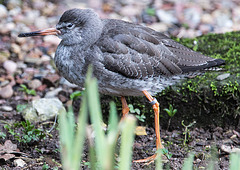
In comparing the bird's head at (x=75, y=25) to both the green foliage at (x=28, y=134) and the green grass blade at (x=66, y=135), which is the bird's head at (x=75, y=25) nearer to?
the green foliage at (x=28, y=134)

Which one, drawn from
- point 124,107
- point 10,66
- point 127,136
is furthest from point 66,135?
point 10,66

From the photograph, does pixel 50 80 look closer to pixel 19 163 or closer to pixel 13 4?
pixel 19 163

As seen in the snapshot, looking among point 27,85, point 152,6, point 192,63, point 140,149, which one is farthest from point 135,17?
point 140,149

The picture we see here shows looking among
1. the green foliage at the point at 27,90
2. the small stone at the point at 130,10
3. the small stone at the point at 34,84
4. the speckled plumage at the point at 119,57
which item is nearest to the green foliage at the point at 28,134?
the speckled plumage at the point at 119,57

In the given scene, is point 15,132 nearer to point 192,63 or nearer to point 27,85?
point 27,85

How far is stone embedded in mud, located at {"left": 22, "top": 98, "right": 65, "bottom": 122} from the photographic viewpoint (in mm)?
5504

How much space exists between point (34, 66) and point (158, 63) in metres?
3.41

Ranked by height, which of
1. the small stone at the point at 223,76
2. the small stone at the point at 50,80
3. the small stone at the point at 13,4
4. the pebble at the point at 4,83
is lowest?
the small stone at the point at 223,76

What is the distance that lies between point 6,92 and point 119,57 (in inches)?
106

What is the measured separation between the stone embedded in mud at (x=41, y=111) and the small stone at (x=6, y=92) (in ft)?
3.43

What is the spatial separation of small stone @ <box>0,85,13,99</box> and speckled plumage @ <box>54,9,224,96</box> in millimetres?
1910

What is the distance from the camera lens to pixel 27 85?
6.88 m

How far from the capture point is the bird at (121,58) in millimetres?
Answer: 4727

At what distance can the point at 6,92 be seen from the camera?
21.3 feet
